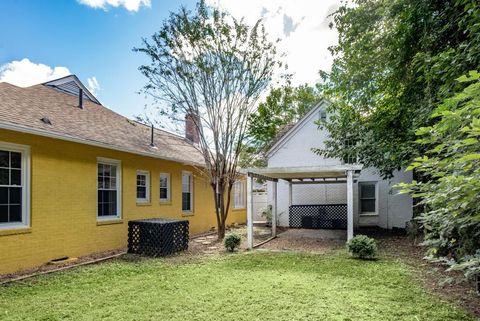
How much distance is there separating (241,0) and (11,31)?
7.38m

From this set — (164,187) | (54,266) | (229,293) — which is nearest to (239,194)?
(164,187)

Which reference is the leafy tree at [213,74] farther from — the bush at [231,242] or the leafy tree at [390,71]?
the leafy tree at [390,71]

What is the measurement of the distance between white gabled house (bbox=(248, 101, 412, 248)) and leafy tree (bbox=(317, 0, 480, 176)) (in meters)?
3.24

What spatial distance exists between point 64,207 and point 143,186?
3.38 metres

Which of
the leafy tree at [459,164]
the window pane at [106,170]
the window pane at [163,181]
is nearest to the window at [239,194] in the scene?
the window pane at [163,181]

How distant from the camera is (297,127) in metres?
16.8

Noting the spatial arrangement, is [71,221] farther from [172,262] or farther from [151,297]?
[151,297]

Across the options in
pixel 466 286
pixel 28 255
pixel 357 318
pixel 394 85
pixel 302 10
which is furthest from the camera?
pixel 302 10

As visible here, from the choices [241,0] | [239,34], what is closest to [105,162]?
[239,34]

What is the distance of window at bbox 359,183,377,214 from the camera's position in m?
15.8

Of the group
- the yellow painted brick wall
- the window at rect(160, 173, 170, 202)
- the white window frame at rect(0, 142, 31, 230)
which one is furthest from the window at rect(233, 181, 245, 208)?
the white window frame at rect(0, 142, 31, 230)

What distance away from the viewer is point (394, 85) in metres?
10.4

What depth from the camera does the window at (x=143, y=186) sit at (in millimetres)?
11234

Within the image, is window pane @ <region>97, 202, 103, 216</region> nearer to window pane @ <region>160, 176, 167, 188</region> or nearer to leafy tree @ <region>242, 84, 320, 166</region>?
window pane @ <region>160, 176, 167, 188</region>
